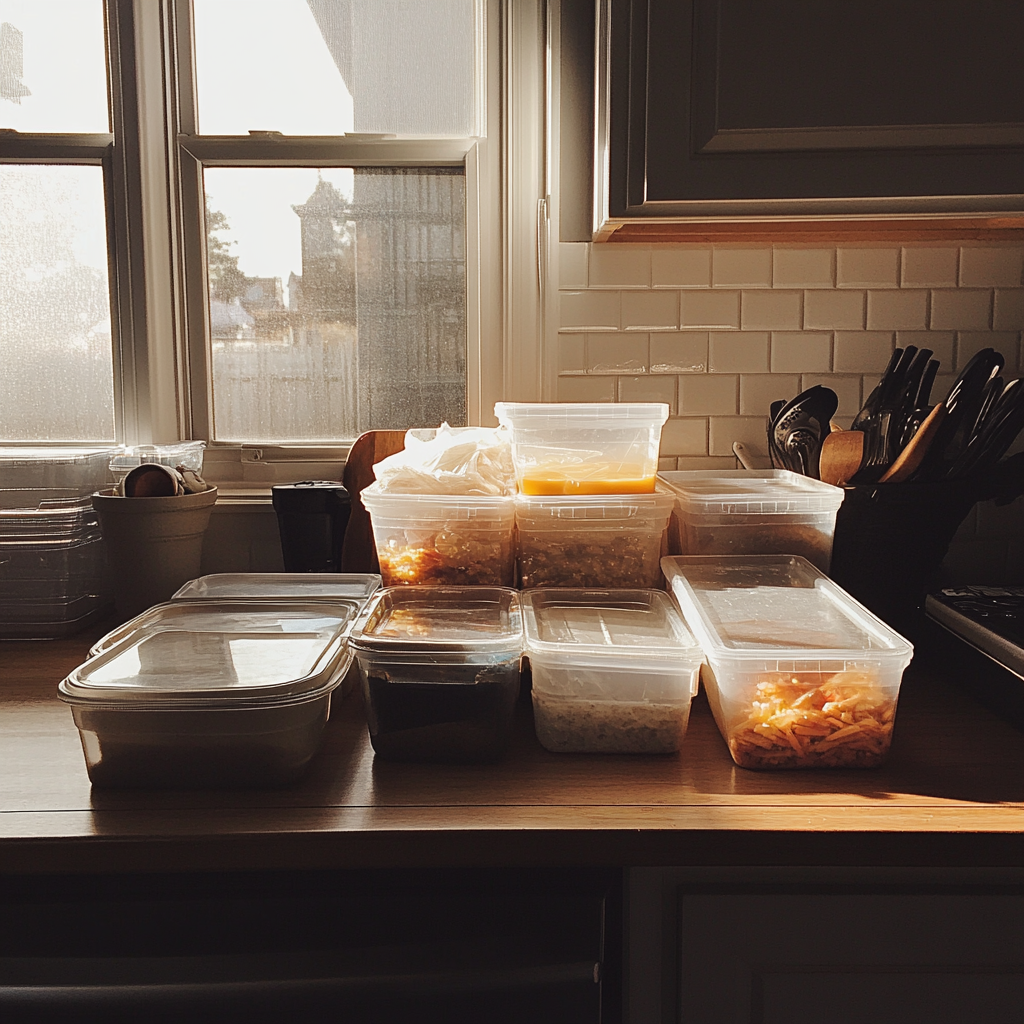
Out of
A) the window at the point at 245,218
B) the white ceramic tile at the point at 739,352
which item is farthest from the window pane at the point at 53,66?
the white ceramic tile at the point at 739,352

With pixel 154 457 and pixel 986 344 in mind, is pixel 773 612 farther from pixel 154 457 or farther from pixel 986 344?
pixel 154 457

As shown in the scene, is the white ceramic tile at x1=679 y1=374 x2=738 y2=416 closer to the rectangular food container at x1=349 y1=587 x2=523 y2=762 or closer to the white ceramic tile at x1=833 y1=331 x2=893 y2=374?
the white ceramic tile at x1=833 y1=331 x2=893 y2=374

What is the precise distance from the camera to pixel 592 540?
1.21 metres

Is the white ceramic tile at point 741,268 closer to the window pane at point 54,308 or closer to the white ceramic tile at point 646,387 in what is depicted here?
the white ceramic tile at point 646,387

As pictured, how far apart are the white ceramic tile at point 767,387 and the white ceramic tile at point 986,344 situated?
30cm

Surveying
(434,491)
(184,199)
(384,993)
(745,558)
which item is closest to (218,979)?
(384,993)

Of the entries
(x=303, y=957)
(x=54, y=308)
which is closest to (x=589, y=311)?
(x=54, y=308)

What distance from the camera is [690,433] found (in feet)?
5.28

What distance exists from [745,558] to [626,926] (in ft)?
1.80

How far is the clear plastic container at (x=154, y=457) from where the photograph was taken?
1558mm

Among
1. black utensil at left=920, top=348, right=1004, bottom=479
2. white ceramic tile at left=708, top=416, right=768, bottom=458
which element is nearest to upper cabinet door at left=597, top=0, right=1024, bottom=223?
black utensil at left=920, top=348, right=1004, bottom=479

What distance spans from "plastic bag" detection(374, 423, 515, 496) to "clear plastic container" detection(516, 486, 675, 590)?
0.07 meters

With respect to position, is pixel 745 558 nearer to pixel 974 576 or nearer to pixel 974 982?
pixel 974 982

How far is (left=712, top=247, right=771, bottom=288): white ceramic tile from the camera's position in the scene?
1573 millimetres
